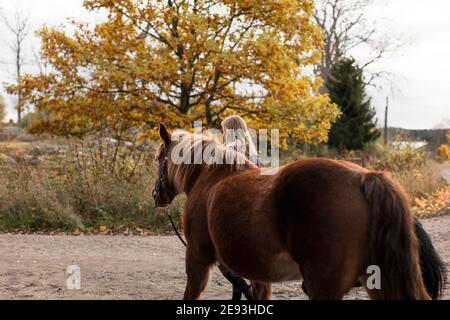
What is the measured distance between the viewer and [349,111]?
81.8 feet

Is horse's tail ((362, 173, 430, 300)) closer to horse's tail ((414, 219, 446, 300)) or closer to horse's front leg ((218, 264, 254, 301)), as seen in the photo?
horse's tail ((414, 219, 446, 300))

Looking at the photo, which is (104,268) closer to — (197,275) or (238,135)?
(238,135)

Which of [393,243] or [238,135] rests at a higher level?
[238,135]

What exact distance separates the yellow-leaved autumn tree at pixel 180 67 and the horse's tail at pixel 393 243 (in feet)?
32.0

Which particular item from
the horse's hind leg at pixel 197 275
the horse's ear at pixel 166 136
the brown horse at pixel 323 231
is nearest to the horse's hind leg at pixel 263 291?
the horse's hind leg at pixel 197 275

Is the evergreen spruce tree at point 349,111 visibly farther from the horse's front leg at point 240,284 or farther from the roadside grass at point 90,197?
the horse's front leg at point 240,284

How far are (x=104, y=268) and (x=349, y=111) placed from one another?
19792mm

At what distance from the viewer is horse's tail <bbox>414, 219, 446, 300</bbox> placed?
3.31 meters

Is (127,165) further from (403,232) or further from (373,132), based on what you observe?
(373,132)

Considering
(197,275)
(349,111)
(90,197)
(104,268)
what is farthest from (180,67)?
(349,111)

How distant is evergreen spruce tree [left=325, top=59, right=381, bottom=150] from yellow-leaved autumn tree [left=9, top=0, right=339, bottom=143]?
418 inches

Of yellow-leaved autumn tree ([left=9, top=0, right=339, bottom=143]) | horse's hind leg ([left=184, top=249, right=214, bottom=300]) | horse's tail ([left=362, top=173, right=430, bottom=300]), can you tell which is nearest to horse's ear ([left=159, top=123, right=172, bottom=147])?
horse's hind leg ([left=184, top=249, right=214, bottom=300])
